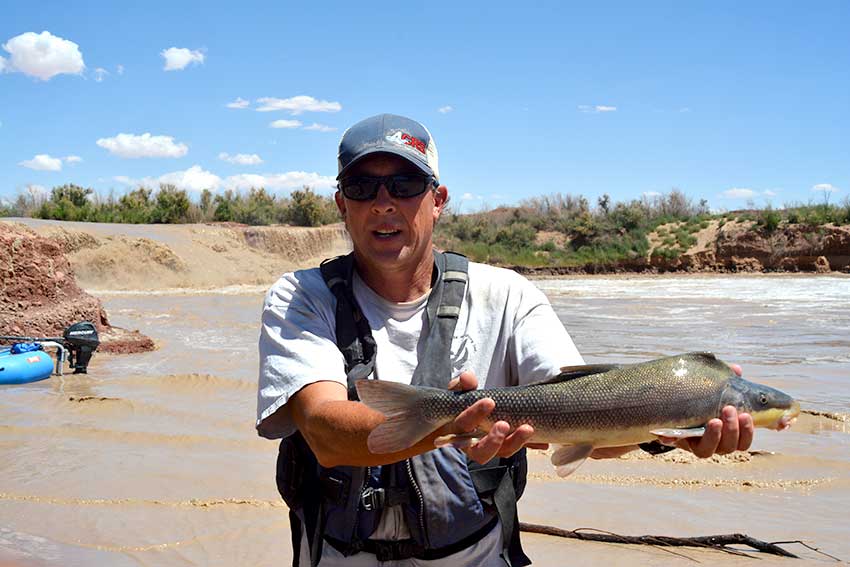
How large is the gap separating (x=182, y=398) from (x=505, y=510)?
294 inches

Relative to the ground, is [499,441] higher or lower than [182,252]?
higher

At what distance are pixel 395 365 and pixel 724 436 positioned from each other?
3.37ft

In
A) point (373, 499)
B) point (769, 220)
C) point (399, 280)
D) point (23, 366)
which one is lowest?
point (23, 366)

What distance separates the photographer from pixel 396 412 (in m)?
2.27

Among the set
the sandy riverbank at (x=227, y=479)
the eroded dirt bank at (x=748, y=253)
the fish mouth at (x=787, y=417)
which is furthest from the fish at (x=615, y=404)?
the eroded dirt bank at (x=748, y=253)

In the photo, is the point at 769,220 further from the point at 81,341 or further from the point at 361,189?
the point at 361,189

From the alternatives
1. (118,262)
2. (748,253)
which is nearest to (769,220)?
(748,253)

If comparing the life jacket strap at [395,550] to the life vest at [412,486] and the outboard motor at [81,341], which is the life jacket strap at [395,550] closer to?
the life vest at [412,486]

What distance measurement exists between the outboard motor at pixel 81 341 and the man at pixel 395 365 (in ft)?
27.8

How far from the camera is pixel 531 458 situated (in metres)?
6.84

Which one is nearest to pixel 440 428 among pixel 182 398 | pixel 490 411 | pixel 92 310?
pixel 490 411

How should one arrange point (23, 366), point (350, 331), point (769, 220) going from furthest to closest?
point (769, 220), point (23, 366), point (350, 331)

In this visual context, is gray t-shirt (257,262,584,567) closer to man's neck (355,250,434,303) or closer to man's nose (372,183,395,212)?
man's neck (355,250,434,303)

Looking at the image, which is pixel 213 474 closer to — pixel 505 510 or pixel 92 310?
pixel 505 510
